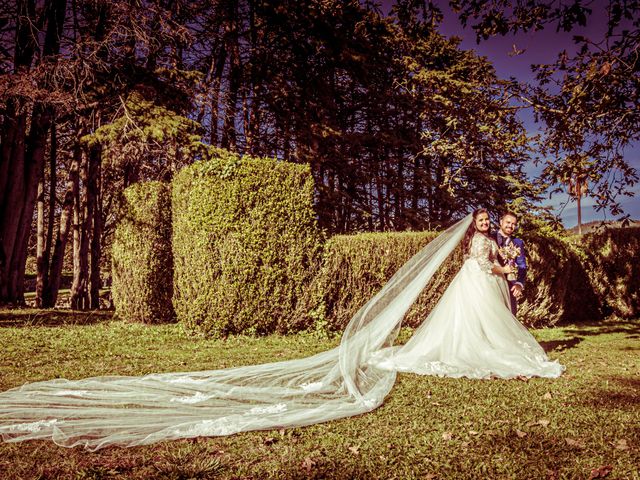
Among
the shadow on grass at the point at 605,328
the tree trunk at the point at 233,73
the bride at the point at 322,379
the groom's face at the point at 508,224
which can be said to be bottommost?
the shadow on grass at the point at 605,328

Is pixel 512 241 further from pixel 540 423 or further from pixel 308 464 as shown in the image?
pixel 308 464

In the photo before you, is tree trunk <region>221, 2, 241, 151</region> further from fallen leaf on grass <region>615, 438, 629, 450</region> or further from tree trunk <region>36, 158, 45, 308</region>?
fallen leaf on grass <region>615, 438, 629, 450</region>

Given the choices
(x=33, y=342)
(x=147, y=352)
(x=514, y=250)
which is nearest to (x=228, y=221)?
(x=147, y=352)

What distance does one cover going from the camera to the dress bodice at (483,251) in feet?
26.5

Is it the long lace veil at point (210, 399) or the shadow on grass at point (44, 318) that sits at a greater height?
the shadow on grass at point (44, 318)

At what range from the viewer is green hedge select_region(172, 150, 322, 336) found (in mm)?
10258

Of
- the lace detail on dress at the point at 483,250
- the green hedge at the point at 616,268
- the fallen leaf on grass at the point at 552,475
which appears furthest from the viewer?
the green hedge at the point at 616,268

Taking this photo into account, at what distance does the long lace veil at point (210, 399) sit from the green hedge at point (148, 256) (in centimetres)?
622

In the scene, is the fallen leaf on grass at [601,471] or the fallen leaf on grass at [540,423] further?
the fallen leaf on grass at [540,423]

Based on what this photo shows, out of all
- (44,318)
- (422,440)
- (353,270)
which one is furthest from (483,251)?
(44,318)

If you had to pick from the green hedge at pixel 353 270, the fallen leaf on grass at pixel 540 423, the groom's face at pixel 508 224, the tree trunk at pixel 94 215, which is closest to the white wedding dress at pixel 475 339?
the groom's face at pixel 508 224

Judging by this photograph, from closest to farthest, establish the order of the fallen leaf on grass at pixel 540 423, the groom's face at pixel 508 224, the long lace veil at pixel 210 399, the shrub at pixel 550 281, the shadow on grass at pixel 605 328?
the long lace veil at pixel 210 399 → the fallen leaf on grass at pixel 540 423 → the groom's face at pixel 508 224 → the shadow on grass at pixel 605 328 → the shrub at pixel 550 281

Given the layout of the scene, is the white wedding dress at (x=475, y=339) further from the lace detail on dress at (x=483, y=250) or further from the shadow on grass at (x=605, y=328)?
the shadow on grass at (x=605, y=328)

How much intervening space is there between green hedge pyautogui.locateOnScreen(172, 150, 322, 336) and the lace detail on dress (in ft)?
12.4
